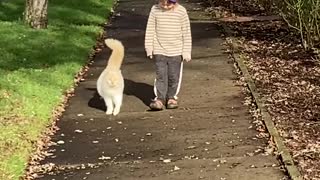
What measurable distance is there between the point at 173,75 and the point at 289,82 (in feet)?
6.61

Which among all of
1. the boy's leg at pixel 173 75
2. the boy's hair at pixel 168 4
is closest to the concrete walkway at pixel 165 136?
the boy's leg at pixel 173 75

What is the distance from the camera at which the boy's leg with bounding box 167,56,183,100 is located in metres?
9.06

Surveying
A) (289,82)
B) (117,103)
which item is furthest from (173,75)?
(289,82)

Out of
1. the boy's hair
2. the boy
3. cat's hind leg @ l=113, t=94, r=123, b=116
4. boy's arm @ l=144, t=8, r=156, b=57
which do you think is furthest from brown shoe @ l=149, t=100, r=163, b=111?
the boy's hair

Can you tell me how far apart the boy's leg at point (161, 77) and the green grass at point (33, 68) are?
4.46 ft

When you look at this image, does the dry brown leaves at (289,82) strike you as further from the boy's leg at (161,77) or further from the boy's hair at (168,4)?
the boy's hair at (168,4)

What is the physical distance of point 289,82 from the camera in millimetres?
10250

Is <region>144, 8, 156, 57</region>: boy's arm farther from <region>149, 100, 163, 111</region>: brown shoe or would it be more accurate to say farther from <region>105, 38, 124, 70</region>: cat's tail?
<region>149, 100, 163, 111</region>: brown shoe

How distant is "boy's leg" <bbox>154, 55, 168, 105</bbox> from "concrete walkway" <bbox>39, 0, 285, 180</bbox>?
0.91 ft

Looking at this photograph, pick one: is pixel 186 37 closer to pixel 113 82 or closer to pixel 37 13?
pixel 113 82

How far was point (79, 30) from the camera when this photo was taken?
15.5m

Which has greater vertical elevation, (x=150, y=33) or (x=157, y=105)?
(x=150, y=33)

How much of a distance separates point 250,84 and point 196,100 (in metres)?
0.99

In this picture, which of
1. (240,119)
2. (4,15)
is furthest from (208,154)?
(4,15)
